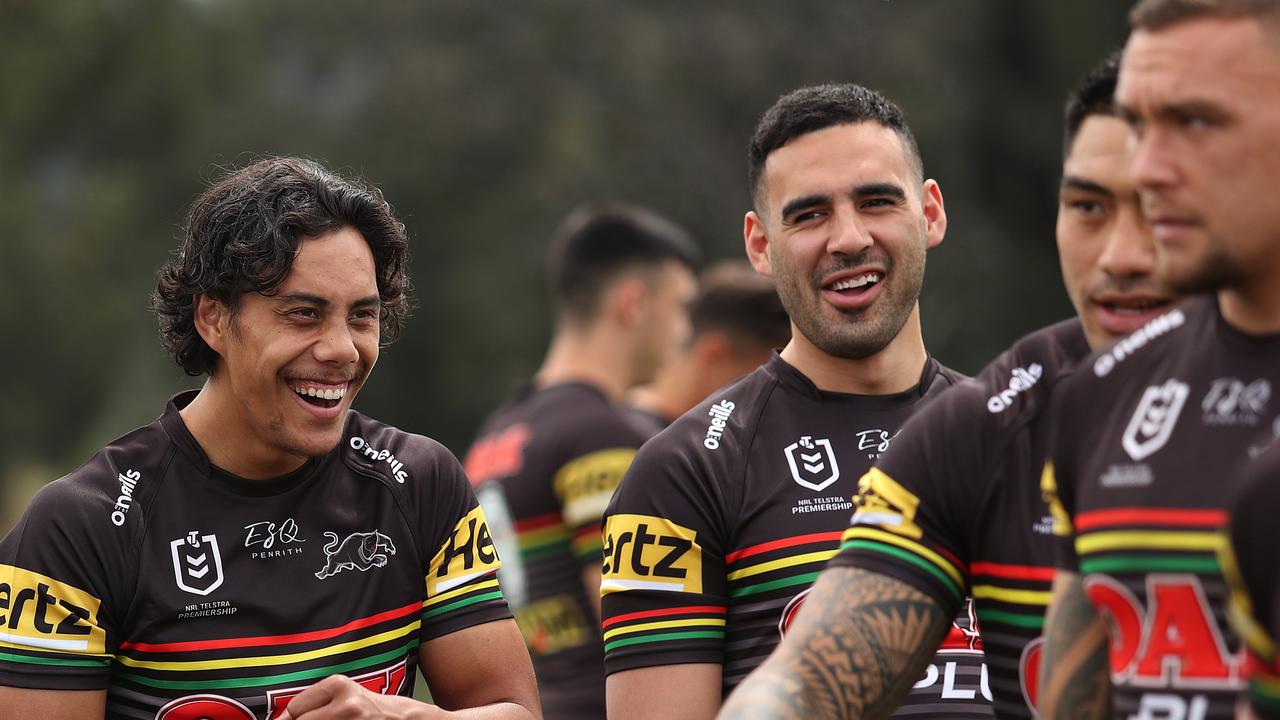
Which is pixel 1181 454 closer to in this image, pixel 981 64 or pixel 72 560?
pixel 72 560

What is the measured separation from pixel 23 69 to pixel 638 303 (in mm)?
22007

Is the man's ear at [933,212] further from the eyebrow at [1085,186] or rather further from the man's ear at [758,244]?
the eyebrow at [1085,186]

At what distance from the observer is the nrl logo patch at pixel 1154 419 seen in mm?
3107

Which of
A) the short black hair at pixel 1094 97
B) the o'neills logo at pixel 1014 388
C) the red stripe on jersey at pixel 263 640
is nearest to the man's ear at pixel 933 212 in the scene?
the short black hair at pixel 1094 97

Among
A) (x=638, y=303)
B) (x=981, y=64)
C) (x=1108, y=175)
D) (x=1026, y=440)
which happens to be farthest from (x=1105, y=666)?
(x=981, y=64)

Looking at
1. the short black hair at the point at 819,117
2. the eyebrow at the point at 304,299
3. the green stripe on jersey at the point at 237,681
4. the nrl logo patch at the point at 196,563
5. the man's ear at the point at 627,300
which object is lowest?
the green stripe on jersey at the point at 237,681

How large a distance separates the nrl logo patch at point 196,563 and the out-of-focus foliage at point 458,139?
18059mm

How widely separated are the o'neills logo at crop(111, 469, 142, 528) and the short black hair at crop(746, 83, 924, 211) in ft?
6.17

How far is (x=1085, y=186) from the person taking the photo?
13.0ft

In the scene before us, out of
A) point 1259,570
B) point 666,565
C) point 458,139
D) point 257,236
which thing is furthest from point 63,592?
point 458,139

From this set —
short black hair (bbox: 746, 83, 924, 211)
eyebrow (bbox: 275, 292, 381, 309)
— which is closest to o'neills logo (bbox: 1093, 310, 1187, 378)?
short black hair (bbox: 746, 83, 924, 211)

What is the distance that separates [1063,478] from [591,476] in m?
4.29

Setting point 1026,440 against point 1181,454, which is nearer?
point 1181,454

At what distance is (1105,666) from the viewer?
3.27m
